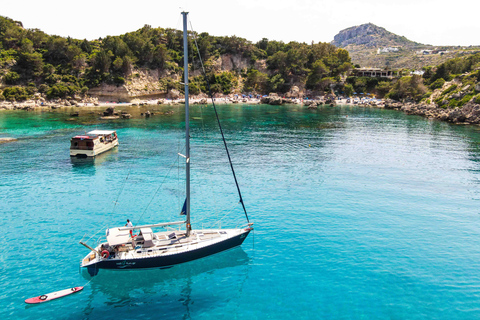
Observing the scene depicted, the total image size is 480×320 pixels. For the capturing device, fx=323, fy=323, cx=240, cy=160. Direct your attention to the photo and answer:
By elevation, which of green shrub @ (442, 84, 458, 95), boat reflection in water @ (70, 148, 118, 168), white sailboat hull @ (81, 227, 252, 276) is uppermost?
green shrub @ (442, 84, 458, 95)

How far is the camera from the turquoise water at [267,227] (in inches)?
1022

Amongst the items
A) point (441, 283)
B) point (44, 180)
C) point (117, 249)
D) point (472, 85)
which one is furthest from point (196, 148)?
A: point (472, 85)

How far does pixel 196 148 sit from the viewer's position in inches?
3024

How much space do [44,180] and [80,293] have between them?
3217 cm

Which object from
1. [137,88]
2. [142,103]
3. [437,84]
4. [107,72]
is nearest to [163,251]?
[142,103]

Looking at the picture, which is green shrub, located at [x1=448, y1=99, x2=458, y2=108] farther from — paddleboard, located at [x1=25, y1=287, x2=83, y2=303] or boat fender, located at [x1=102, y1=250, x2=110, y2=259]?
paddleboard, located at [x1=25, y1=287, x2=83, y2=303]

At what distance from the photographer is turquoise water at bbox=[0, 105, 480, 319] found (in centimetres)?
2595

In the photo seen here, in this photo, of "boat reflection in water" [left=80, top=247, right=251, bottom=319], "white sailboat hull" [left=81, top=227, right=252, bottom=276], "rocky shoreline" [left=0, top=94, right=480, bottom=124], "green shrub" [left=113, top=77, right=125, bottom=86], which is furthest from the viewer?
"green shrub" [left=113, top=77, right=125, bottom=86]

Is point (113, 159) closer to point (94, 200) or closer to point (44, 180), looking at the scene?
point (44, 180)

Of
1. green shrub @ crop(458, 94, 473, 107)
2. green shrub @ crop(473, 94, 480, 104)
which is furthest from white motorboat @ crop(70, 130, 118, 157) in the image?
green shrub @ crop(458, 94, 473, 107)

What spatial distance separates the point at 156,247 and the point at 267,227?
1432 cm

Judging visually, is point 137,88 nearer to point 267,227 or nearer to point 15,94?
point 15,94

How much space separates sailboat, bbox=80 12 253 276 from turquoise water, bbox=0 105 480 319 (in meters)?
1.79

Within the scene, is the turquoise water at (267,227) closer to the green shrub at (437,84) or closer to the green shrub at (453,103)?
the green shrub at (453,103)
